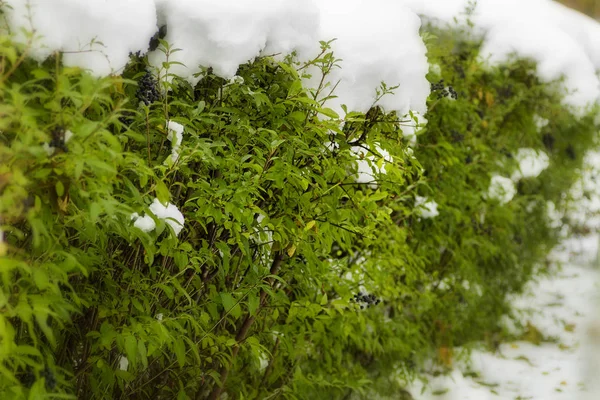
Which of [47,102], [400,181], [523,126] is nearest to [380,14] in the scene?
[400,181]

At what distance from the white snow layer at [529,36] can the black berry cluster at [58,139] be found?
3.16m

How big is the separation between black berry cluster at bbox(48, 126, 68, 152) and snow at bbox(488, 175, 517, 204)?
145 inches

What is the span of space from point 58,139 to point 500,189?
3.80 m

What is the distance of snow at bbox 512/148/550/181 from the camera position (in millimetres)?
5160

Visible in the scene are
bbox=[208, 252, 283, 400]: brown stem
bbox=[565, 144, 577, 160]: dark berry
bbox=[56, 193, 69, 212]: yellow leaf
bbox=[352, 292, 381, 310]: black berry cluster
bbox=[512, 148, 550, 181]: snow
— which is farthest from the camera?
bbox=[565, 144, 577, 160]: dark berry

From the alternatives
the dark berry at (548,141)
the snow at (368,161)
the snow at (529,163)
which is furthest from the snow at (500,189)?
the snow at (368,161)

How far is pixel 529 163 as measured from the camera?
534cm

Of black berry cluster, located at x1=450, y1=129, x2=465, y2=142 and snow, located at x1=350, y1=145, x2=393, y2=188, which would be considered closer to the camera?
snow, located at x1=350, y1=145, x2=393, y2=188

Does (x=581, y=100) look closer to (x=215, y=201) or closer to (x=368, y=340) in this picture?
(x=368, y=340)

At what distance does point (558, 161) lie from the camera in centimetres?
610

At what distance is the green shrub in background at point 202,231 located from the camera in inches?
56.9

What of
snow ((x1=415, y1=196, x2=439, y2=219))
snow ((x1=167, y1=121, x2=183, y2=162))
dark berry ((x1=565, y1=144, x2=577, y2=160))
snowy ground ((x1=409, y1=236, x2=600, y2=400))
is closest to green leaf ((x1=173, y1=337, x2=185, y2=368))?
snow ((x1=167, y1=121, x2=183, y2=162))

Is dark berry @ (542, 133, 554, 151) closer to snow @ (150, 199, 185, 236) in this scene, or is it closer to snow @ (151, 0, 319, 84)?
snow @ (151, 0, 319, 84)

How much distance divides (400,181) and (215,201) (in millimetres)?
788
